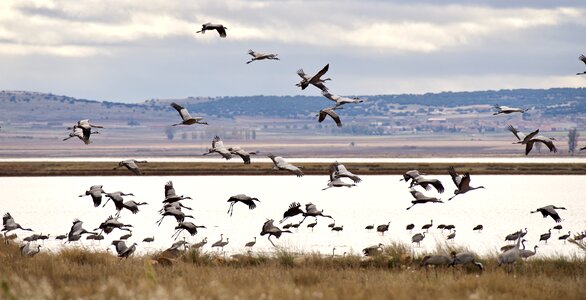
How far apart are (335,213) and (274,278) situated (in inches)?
1262

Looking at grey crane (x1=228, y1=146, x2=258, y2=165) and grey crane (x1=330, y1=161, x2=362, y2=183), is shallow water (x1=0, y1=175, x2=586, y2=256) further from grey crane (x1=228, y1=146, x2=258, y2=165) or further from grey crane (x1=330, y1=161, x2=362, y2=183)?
grey crane (x1=228, y1=146, x2=258, y2=165)

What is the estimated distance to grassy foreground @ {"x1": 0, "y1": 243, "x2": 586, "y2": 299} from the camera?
14.3 m

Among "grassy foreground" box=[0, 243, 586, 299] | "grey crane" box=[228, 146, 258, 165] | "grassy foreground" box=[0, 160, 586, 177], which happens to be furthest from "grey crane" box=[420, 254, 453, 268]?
"grassy foreground" box=[0, 160, 586, 177]

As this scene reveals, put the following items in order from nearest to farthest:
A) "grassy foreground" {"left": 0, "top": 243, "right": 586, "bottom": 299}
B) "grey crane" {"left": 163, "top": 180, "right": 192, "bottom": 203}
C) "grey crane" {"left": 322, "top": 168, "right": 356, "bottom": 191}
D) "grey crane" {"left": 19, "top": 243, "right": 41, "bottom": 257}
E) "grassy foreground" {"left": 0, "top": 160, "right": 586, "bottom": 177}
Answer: "grassy foreground" {"left": 0, "top": 243, "right": 586, "bottom": 299} → "grey crane" {"left": 322, "top": 168, "right": 356, "bottom": 191} → "grey crane" {"left": 163, "top": 180, "right": 192, "bottom": 203} → "grey crane" {"left": 19, "top": 243, "right": 41, "bottom": 257} → "grassy foreground" {"left": 0, "top": 160, "right": 586, "bottom": 177}

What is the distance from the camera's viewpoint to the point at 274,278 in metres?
17.0

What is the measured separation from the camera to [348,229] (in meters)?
37.7

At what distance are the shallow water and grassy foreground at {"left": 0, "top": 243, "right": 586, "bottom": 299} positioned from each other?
4.77 meters

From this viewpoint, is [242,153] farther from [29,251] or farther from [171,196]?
[29,251]

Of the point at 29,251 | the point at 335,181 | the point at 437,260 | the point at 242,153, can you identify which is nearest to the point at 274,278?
the point at 242,153

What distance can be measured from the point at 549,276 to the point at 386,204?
3777 cm

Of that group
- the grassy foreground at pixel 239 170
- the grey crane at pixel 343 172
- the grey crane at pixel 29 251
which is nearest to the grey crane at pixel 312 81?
the grey crane at pixel 343 172

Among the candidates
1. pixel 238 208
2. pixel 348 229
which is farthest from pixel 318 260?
pixel 238 208

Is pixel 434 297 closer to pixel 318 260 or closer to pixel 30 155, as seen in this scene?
pixel 318 260

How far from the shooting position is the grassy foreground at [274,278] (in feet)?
46.9
